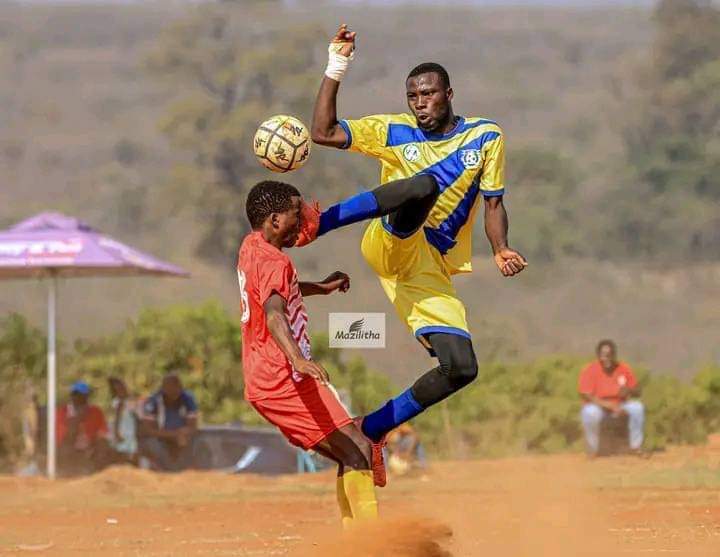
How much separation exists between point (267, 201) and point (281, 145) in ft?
1.94

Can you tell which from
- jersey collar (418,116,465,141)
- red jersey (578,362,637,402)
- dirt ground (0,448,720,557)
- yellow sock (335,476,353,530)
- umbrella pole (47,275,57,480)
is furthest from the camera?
red jersey (578,362,637,402)

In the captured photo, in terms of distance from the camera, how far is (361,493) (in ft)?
27.2

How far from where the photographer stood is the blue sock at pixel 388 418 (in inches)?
361

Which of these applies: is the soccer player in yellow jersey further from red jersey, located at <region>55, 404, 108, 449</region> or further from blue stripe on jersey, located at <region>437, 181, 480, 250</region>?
red jersey, located at <region>55, 404, 108, 449</region>

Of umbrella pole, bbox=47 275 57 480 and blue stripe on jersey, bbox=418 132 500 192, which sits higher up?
blue stripe on jersey, bbox=418 132 500 192

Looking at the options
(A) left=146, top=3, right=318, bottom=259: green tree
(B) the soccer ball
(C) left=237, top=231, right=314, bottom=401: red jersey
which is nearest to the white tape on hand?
(B) the soccer ball

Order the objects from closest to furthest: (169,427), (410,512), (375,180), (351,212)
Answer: (351,212) → (410,512) → (169,427) → (375,180)

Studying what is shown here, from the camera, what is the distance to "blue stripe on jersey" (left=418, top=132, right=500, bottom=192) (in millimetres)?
9367

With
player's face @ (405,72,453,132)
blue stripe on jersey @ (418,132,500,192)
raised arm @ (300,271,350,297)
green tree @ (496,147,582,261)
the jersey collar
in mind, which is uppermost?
green tree @ (496,147,582,261)

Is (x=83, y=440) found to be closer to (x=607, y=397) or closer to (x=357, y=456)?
(x=607, y=397)

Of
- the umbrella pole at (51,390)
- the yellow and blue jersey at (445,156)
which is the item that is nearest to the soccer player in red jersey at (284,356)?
the yellow and blue jersey at (445,156)

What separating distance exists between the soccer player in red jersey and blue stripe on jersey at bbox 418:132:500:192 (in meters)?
1.26

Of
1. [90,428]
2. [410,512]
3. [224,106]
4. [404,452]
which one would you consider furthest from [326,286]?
[224,106]

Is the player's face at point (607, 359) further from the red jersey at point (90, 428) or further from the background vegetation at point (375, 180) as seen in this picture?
the red jersey at point (90, 428)
